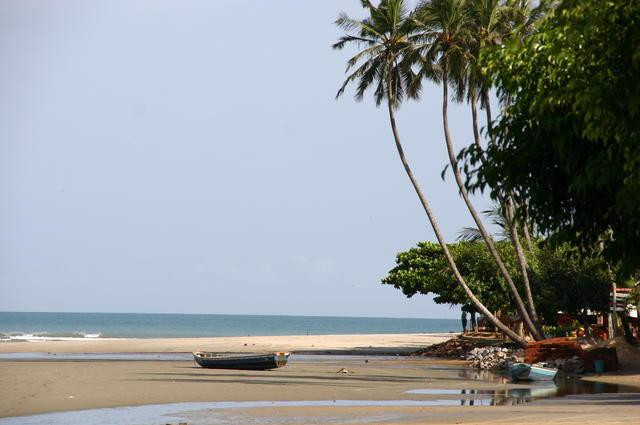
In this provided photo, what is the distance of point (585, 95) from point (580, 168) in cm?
199

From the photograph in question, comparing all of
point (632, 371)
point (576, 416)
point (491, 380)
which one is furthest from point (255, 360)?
point (576, 416)

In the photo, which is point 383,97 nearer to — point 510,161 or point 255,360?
point 255,360

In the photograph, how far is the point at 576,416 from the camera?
20188 mm

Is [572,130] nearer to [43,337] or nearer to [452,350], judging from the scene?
[452,350]

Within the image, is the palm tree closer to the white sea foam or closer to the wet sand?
the wet sand

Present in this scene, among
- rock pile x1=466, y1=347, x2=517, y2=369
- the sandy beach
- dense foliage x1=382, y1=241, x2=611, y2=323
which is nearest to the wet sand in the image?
the sandy beach

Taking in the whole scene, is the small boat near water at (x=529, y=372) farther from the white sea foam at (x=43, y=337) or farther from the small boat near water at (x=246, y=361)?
the white sea foam at (x=43, y=337)

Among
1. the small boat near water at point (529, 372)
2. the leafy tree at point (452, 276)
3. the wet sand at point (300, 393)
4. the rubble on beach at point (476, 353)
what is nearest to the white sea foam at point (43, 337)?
the leafy tree at point (452, 276)

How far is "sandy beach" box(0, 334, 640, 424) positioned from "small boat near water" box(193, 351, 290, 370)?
567 mm

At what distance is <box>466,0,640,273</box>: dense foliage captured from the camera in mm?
11031

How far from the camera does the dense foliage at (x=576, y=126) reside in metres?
11.0

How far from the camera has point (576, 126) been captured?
11.7m

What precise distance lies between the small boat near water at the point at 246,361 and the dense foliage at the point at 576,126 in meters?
28.3

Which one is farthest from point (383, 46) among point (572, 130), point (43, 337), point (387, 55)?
point (43, 337)
